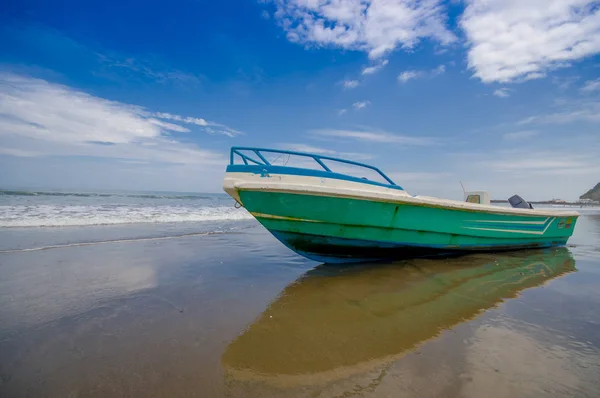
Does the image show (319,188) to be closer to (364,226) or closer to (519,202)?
(364,226)

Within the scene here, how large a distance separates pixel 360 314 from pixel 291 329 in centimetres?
82

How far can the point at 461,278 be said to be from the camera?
4629 mm

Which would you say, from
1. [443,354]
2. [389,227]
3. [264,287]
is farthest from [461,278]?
[264,287]

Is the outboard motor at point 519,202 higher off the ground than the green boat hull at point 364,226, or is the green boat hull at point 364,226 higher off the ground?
the outboard motor at point 519,202

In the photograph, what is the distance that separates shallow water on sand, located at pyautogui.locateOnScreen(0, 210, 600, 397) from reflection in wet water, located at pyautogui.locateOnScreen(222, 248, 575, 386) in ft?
0.05

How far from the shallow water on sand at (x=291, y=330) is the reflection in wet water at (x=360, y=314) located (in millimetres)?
16

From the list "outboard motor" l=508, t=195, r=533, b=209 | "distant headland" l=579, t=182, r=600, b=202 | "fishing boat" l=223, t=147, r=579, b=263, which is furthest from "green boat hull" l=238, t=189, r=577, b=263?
"distant headland" l=579, t=182, r=600, b=202

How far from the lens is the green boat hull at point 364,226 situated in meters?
4.47

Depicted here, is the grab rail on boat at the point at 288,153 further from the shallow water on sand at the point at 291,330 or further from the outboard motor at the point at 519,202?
the outboard motor at the point at 519,202

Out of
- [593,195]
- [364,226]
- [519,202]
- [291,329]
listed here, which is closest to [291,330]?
[291,329]

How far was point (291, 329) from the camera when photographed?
8.82 feet

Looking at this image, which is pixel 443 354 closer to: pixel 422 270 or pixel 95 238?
pixel 422 270

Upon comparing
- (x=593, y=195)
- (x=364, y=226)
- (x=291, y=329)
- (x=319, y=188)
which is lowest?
(x=291, y=329)

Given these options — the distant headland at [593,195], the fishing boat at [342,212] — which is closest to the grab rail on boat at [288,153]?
the fishing boat at [342,212]
